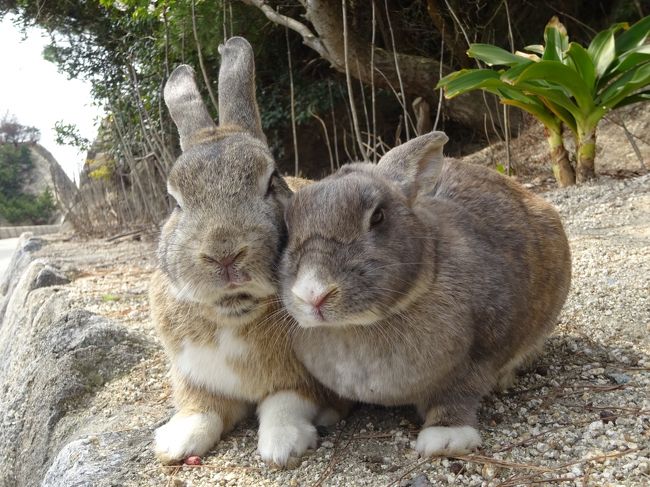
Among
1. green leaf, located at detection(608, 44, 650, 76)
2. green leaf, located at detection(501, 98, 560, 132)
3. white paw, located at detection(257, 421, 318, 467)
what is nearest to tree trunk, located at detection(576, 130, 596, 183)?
green leaf, located at detection(501, 98, 560, 132)

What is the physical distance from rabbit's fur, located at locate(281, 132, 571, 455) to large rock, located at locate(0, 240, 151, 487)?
1060 millimetres

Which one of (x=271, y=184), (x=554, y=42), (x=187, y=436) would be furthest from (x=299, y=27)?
(x=187, y=436)

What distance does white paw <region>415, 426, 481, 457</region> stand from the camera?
91.2 inches

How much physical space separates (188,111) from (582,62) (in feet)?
12.7

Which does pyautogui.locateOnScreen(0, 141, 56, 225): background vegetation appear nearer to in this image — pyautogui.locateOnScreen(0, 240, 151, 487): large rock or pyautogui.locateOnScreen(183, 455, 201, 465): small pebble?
pyautogui.locateOnScreen(0, 240, 151, 487): large rock

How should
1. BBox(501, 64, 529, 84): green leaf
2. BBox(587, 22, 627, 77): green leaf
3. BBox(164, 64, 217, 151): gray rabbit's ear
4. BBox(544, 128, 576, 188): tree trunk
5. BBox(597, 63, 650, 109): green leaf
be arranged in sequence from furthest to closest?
BBox(544, 128, 576, 188): tree trunk < BBox(587, 22, 627, 77): green leaf < BBox(597, 63, 650, 109): green leaf < BBox(501, 64, 529, 84): green leaf < BBox(164, 64, 217, 151): gray rabbit's ear

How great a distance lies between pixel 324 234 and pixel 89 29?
13532 mm

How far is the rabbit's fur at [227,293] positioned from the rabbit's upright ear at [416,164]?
1.51 ft

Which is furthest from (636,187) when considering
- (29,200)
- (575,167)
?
(29,200)

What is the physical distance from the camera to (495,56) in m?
6.15

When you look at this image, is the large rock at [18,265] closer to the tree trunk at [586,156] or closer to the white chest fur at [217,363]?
the white chest fur at [217,363]

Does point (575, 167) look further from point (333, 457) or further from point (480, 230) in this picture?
point (333, 457)

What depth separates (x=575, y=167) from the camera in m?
6.96

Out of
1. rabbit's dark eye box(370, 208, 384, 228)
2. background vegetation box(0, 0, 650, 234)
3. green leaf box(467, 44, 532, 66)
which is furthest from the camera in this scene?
background vegetation box(0, 0, 650, 234)
